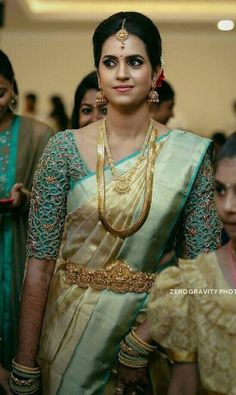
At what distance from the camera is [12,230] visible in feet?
11.5

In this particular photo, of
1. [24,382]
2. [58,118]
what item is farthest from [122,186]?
[58,118]

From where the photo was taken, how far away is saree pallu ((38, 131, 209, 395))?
2.38 m

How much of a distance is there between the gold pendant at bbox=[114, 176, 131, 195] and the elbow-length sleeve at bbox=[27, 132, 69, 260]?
17 cm

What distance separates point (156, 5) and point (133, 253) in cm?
881

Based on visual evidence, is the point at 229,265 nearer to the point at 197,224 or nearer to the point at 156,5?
the point at 197,224

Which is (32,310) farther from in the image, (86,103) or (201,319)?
(86,103)

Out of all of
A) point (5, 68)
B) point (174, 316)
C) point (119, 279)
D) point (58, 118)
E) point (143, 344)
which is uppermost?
point (5, 68)

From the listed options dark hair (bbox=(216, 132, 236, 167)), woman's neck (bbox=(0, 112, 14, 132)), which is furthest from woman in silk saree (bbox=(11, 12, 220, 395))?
woman's neck (bbox=(0, 112, 14, 132))

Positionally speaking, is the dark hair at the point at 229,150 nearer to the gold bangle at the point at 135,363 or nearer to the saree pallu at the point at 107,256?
the saree pallu at the point at 107,256

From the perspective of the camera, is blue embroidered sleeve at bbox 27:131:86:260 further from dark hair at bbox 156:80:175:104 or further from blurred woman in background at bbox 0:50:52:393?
dark hair at bbox 156:80:175:104

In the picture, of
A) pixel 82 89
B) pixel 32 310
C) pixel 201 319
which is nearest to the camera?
pixel 201 319

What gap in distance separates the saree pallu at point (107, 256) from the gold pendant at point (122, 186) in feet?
0.04

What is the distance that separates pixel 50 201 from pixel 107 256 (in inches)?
10.0

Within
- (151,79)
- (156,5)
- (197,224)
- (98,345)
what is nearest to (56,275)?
(98,345)
